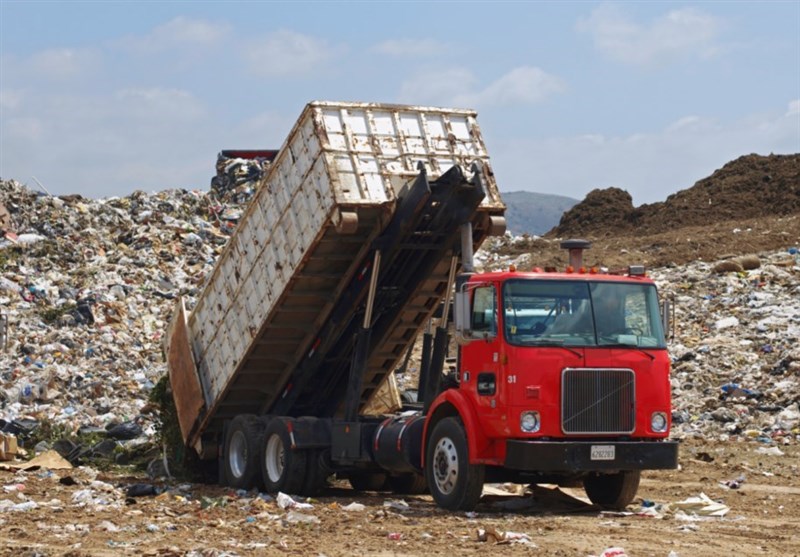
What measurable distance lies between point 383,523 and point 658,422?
232 cm

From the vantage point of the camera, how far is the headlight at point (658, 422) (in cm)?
1004

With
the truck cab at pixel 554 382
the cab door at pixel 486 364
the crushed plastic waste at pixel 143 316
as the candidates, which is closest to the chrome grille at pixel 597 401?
the truck cab at pixel 554 382

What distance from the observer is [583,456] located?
384 inches

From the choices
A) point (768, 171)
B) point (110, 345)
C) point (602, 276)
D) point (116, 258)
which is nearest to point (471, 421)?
point (602, 276)

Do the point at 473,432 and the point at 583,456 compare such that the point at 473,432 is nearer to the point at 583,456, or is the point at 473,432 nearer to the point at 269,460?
the point at 583,456

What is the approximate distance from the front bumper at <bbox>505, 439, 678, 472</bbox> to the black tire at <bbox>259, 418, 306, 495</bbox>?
2630 mm

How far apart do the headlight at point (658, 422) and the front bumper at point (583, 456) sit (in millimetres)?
130

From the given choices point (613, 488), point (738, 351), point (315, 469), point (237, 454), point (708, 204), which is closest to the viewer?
point (613, 488)

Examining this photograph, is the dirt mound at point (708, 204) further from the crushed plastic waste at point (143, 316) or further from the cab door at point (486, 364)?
the cab door at point (486, 364)

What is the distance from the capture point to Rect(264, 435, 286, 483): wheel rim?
1195 centimetres

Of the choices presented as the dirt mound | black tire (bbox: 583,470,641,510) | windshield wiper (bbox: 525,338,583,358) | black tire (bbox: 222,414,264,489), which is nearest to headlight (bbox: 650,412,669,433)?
black tire (bbox: 583,470,641,510)

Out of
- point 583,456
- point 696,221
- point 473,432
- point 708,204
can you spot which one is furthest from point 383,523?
point 708,204

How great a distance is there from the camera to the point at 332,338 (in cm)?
1176

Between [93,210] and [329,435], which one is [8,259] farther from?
[329,435]
